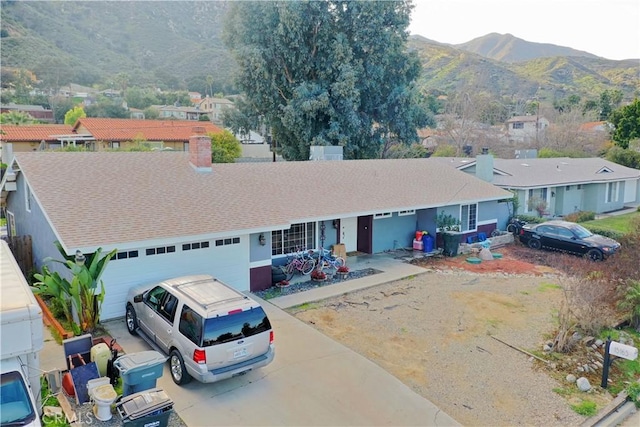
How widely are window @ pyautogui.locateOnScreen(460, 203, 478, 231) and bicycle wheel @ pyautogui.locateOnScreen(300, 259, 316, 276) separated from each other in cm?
863

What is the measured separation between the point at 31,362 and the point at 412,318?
8.84 meters

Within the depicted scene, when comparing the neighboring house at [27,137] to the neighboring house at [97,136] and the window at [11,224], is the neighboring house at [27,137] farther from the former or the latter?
the window at [11,224]

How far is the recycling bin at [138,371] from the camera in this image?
766cm

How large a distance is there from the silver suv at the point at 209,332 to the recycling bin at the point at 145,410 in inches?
39.4

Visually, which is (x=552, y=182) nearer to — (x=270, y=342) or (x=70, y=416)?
(x=270, y=342)

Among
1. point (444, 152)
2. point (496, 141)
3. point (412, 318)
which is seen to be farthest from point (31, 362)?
point (496, 141)

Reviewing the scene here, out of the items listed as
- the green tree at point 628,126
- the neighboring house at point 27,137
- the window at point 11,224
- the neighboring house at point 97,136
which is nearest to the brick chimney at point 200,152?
the window at point 11,224

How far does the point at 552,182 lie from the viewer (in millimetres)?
27047

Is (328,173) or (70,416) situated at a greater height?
(328,173)

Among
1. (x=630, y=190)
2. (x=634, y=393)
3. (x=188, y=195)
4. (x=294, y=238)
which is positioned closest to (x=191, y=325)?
(x=188, y=195)

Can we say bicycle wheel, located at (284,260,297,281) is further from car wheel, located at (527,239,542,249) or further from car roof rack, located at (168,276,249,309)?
car wheel, located at (527,239,542,249)

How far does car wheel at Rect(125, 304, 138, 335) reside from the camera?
10789 mm

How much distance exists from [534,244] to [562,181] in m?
8.53

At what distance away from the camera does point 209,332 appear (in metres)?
8.08
